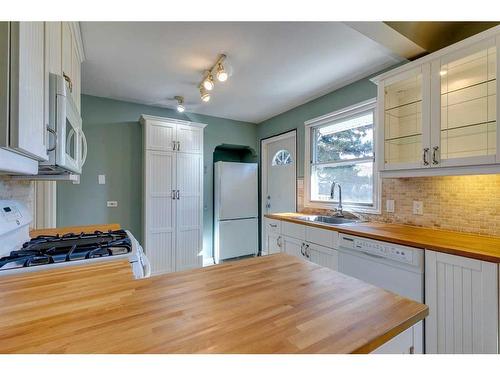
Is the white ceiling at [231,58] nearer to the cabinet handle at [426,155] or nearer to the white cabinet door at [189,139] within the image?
the white cabinet door at [189,139]

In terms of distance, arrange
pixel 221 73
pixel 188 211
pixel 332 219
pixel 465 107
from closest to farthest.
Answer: pixel 465 107 < pixel 221 73 < pixel 332 219 < pixel 188 211

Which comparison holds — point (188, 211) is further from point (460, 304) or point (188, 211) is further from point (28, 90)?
point (460, 304)

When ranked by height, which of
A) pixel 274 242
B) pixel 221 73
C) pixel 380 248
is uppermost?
pixel 221 73

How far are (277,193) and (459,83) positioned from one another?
258cm

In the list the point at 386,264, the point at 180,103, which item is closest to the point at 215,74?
the point at 180,103

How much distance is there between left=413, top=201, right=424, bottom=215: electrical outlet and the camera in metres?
2.02

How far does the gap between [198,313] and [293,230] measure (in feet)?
6.67

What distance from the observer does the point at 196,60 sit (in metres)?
2.20

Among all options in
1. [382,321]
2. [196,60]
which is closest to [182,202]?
[196,60]

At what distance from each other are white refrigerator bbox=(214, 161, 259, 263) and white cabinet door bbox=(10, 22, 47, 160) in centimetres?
A: 295

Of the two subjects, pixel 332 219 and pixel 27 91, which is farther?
pixel 332 219

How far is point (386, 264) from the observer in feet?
5.46

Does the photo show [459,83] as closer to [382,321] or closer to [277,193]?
[382,321]

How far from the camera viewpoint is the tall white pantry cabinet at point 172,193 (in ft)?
10.2
